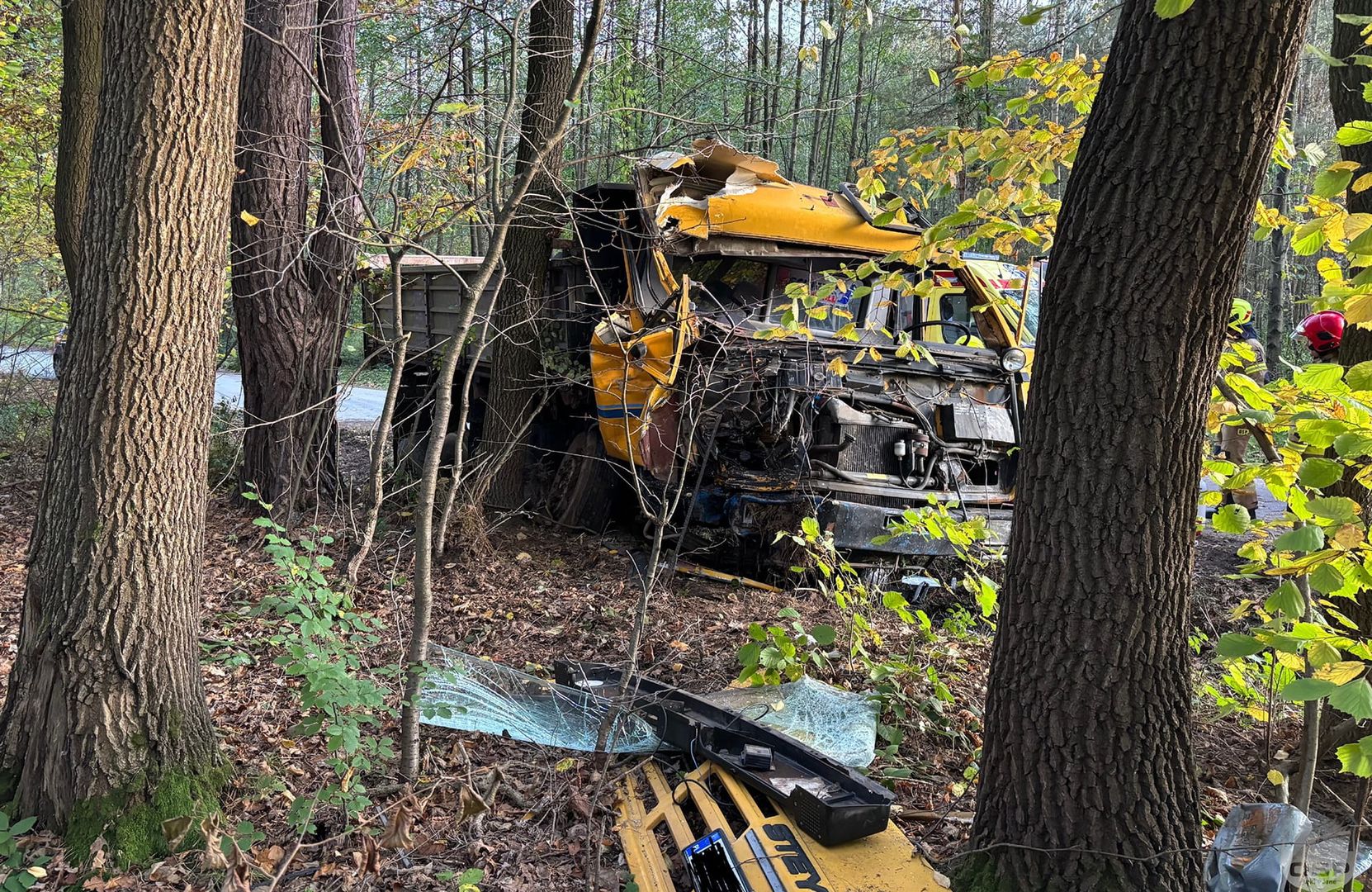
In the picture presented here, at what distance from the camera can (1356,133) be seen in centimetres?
237

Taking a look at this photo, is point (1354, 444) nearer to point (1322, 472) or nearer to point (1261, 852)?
point (1322, 472)

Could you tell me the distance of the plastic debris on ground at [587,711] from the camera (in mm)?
3754

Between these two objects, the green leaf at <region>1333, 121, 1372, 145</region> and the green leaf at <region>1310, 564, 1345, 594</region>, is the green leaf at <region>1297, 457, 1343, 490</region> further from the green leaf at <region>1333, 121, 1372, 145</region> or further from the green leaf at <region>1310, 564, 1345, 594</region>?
the green leaf at <region>1333, 121, 1372, 145</region>

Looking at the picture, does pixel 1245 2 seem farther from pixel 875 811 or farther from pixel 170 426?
pixel 170 426

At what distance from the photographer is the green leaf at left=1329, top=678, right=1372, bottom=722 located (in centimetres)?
199

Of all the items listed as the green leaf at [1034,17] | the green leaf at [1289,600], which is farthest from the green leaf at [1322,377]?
the green leaf at [1034,17]

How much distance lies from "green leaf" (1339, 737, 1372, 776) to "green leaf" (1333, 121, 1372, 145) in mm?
1458

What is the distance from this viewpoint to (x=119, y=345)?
306 cm

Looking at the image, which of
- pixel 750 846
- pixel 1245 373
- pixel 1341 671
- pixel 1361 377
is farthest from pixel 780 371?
pixel 1341 671

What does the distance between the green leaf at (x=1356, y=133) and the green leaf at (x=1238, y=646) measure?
4.20 ft

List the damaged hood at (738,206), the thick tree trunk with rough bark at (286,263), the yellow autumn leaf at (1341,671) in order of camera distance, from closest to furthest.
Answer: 1. the yellow autumn leaf at (1341,671)
2. the damaged hood at (738,206)
3. the thick tree trunk with rough bark at (286,263)

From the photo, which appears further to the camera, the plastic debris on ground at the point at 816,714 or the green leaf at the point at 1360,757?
the plastic debris on ground at the point at 816,714

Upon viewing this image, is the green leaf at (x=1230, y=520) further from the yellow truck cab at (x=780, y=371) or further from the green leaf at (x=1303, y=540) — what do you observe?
the yellow truck cab at (x=780, y=371)

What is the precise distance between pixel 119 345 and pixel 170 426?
12.1 inches
